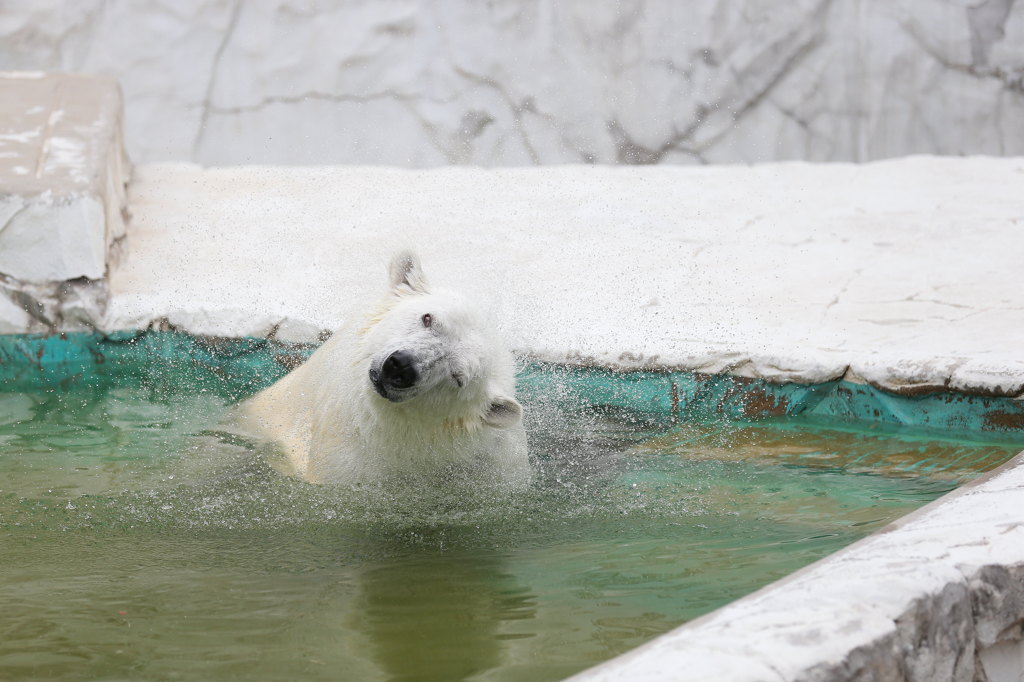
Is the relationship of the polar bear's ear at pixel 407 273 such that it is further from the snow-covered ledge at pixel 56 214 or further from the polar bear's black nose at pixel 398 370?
the snow-covered ledge at pixel 56 214

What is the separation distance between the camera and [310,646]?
6.96 feet

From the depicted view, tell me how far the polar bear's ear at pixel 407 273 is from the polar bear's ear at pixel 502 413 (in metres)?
0.43

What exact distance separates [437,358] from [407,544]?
493mm

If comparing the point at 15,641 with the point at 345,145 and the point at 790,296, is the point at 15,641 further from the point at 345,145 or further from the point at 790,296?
the point at 345,145

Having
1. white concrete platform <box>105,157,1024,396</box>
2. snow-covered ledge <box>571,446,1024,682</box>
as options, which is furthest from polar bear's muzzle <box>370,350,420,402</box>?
snow-covered ledge <box>571,446,1024,682</box>

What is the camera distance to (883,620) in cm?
172

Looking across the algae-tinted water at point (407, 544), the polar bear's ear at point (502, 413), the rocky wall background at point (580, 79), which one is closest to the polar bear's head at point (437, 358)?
the polar bear's ear at point (502, 413)

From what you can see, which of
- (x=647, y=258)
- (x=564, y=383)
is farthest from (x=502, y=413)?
(x=647, y=258)

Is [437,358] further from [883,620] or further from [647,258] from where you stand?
[647,258]

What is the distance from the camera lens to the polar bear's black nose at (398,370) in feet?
9.40

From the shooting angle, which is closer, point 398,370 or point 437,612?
point 437,612

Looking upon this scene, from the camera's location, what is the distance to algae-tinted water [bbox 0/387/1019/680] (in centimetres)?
212

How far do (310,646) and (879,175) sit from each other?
5.62 meters

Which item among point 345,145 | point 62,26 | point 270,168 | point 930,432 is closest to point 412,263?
point 930,432
